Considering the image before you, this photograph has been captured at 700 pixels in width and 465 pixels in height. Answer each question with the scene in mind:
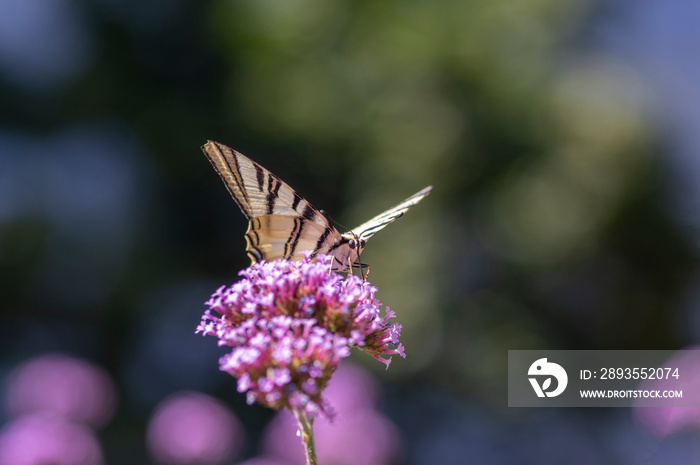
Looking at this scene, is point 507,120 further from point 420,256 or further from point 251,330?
point 251,330

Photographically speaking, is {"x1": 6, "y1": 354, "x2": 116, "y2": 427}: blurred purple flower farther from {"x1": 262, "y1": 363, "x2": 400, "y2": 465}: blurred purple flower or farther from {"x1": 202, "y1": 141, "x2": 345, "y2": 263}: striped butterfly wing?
{"x1": 202, "y1": 141, "x2": 345, "y2": 263}: striped butterfly wing

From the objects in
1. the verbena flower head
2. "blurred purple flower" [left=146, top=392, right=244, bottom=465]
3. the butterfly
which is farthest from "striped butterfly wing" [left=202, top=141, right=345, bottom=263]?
"blurred purple flower" [left=146, top=392, right=244, bottom=465]

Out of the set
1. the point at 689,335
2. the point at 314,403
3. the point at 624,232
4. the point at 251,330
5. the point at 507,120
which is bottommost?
the point at 314,403

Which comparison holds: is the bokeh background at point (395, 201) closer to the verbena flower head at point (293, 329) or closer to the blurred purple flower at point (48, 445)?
the blurred purple flower at point (48, 445)

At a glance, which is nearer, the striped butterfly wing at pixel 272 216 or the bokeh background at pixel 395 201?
the striped butterfly wing at pixel 272 216

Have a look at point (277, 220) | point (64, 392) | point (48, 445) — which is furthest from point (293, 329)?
point (64, 392)

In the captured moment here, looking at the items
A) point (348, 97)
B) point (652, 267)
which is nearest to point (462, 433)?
point (652, 267)

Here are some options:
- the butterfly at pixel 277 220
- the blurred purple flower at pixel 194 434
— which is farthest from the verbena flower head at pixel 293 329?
the blurred purple flower at pixel 194 434

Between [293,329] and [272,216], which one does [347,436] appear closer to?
[272,216]
